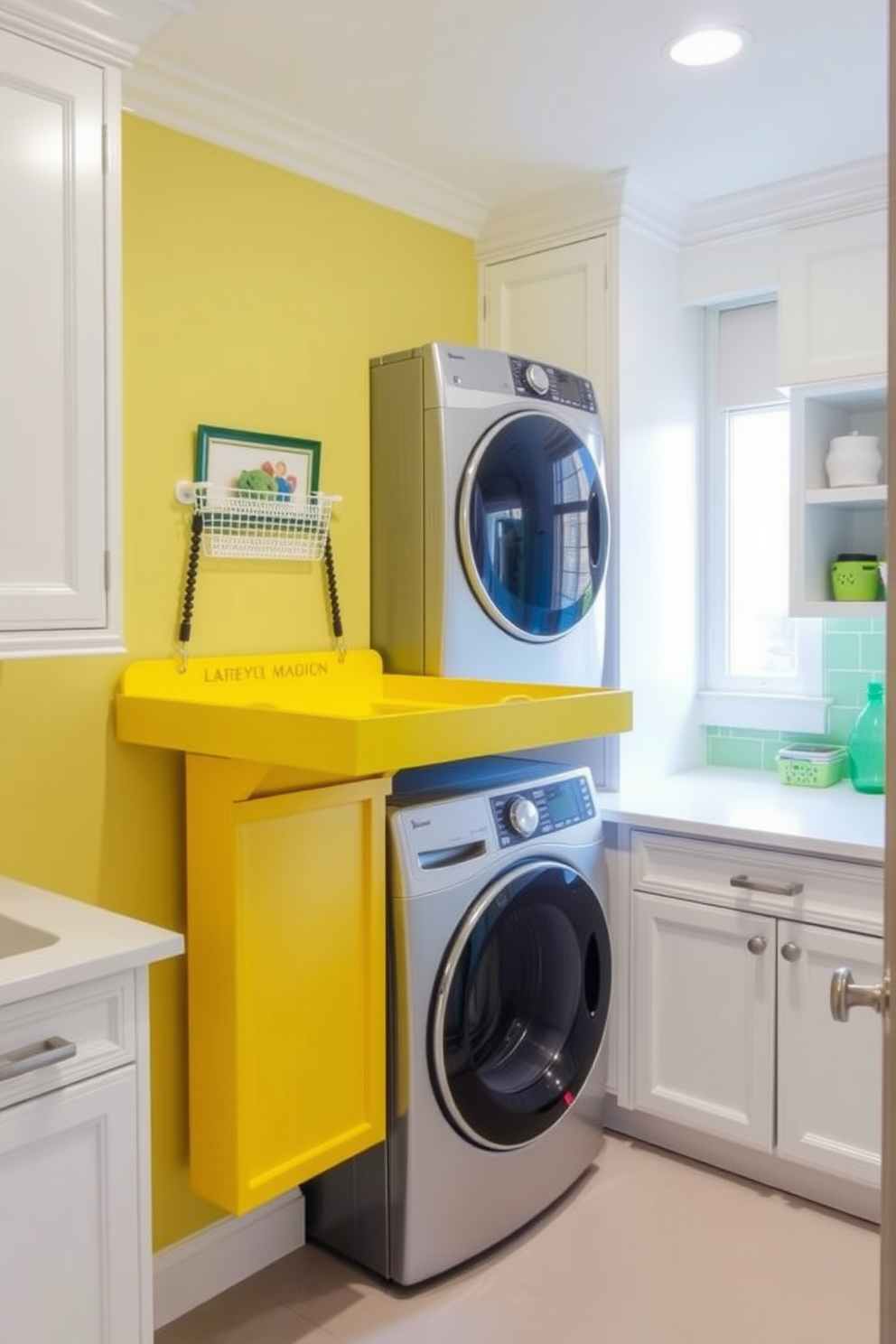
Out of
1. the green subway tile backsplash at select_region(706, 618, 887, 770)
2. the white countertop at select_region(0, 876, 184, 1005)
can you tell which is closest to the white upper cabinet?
the green subway tile backsplash at select_region(706, 618, 887, 770)

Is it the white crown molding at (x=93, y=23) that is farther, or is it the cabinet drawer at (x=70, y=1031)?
the white crown molding at (x=93, y=23)

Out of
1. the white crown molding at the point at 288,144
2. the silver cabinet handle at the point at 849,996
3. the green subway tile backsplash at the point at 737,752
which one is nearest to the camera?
the silver cabinet handle at the point at 849,996

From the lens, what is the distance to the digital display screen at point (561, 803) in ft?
7.93

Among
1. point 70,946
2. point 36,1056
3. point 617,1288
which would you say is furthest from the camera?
point 617,1288

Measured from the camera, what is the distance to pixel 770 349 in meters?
3.04

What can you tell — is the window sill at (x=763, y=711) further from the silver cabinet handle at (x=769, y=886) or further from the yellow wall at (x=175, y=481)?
the yellow wall at (x=175, y=481)

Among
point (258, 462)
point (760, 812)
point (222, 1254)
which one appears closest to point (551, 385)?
point (258, 462)

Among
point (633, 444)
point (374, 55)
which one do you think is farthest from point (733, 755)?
point (374, 55)

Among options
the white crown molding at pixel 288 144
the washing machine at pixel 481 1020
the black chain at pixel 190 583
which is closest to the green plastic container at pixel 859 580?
the washing machine at pixel 481 1020

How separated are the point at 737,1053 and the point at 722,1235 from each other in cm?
37

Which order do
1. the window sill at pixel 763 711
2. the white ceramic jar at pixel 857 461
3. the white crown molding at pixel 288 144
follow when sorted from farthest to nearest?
the window sill at pixel 763 711, the white ceramic jar at pixel 857 461, the white crown molding at pixel 288 144

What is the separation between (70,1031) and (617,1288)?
1.33 metres

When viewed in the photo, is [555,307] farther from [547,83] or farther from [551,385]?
[547,83]

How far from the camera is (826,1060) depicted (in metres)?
2.34
